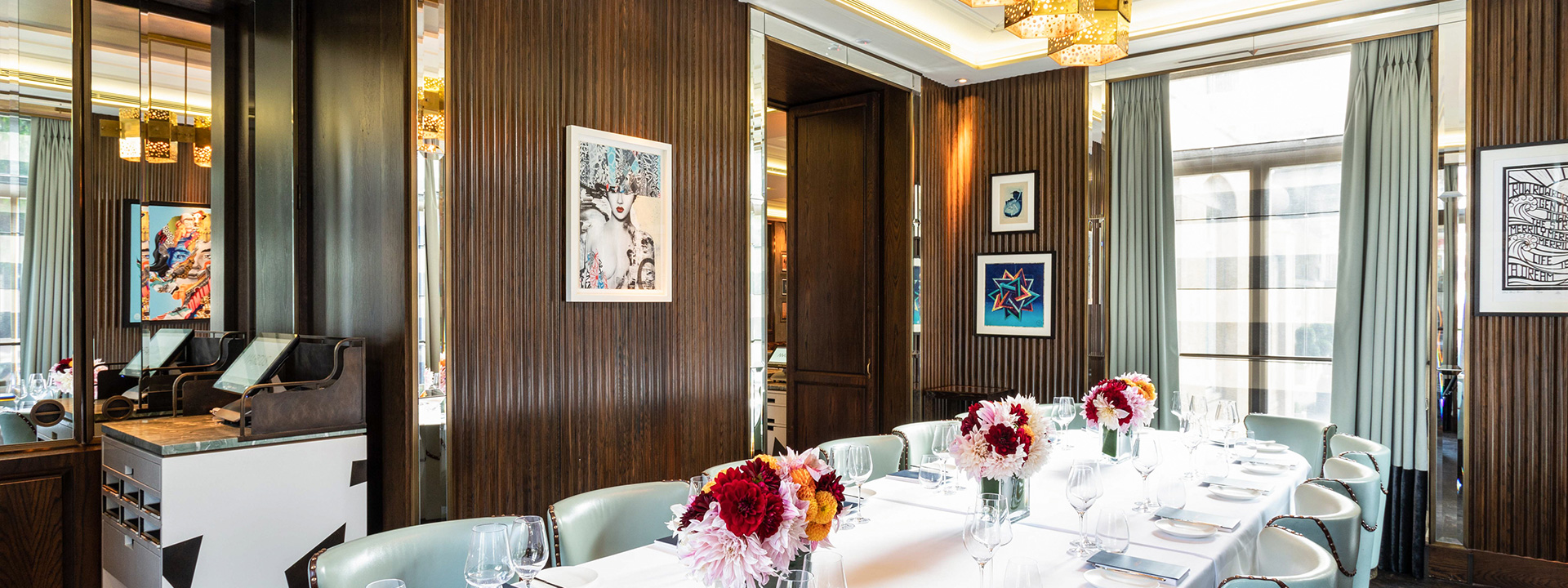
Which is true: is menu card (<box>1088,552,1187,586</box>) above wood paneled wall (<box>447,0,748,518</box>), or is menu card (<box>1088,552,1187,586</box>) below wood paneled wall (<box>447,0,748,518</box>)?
below

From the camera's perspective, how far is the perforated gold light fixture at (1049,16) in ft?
9.63

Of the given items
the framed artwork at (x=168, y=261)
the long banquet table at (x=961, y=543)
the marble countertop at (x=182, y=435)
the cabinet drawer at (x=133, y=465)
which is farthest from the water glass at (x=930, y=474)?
the framed artwork at (x=168, y=261)

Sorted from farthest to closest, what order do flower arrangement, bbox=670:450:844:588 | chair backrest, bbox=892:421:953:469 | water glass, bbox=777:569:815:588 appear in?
chair backrest, bbox=892:421:953:469
flower arrangement, bbox=670:450:844:588
water glass, bbox=777:569:815:588

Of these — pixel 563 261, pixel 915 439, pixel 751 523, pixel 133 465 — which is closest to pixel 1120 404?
pixel 915 439

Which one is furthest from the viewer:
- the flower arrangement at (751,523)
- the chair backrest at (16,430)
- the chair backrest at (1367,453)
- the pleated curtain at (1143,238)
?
the pleated curtain at (1143,238)

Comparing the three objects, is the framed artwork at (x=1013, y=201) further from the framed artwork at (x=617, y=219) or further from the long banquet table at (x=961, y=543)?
the long banquet table at (x=961, y=543)

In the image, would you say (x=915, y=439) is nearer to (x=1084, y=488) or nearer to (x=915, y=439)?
(x=915, y=439)

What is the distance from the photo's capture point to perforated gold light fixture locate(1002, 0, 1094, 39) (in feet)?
9.63

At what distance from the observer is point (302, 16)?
3873 millimetres

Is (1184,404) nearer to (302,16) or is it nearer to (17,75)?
(302,16)

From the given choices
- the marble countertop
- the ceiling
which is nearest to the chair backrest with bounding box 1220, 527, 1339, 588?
the marble countertop

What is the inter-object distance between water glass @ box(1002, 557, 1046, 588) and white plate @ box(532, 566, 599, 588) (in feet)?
3.17

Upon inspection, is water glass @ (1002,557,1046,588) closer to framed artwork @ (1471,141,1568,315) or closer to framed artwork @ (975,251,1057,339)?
framed artwork @ (1471,141,1568,315)

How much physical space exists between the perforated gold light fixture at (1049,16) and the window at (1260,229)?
2861mm
